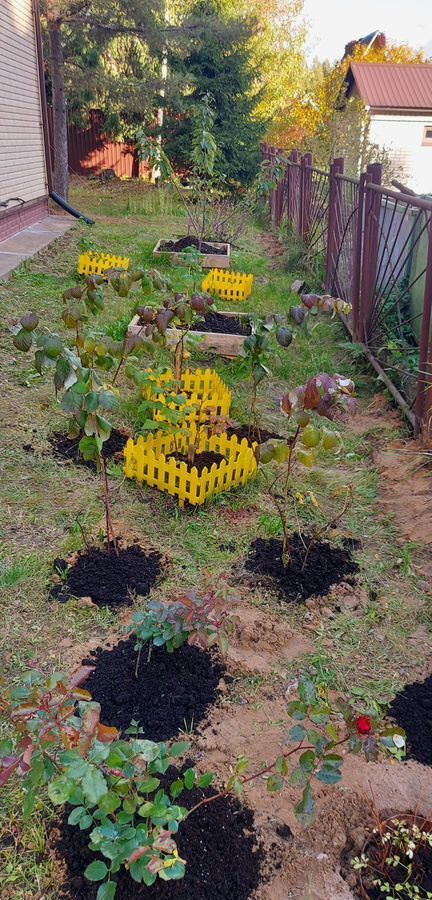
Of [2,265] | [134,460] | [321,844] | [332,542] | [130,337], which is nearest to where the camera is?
[321,844]

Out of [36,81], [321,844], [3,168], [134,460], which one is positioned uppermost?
[36,81]

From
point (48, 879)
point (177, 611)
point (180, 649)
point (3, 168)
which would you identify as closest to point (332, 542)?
point (180, 649)

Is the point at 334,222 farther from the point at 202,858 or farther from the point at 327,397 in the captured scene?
the point at 202,858

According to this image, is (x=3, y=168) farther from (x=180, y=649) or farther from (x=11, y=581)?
(x=180, y=649)

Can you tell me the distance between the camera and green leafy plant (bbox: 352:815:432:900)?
62.8 inches

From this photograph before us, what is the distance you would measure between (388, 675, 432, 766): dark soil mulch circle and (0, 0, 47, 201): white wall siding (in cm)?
884

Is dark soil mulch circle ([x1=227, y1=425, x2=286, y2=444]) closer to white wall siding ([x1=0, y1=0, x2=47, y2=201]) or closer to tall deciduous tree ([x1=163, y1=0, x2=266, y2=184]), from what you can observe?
white wall siding ([x1=0, y1=0, x2=47, y2=201])

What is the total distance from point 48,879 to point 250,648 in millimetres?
1058

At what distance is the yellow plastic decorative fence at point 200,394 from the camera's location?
3.69 meters

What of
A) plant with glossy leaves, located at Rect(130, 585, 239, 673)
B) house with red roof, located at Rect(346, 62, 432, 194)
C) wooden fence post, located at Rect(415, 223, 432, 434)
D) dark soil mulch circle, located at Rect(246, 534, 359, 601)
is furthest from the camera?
house with red roof, located at Rect(346, 62, 432, 194)

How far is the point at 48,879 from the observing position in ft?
5.14

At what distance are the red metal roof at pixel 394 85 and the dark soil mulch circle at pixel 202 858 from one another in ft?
78.7

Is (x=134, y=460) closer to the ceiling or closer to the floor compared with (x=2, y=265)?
closer to the floor

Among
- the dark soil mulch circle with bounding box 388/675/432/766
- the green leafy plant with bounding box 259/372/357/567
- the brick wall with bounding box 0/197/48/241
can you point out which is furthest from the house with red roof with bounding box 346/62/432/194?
the dark soil mulch circle with bounding box 388/675/432/766
